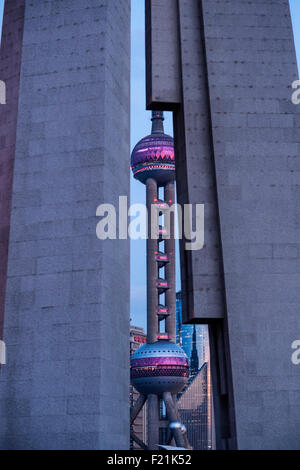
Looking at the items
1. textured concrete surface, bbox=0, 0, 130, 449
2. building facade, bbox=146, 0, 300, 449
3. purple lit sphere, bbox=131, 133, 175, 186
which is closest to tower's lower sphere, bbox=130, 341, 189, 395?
purple lit sphere, bbox=131, 133, 175, 186

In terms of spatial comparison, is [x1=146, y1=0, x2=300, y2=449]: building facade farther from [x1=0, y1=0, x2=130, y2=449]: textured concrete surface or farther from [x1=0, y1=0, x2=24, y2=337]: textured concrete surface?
[x1=0, y1=0, x2=24, y2=337]: textured concrete surface

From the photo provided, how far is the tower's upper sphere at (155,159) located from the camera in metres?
156

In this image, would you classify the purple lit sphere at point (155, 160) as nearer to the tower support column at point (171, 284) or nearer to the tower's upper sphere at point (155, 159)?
the tower's upper sphere at point (155, 159)

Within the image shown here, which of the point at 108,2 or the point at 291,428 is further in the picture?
the point at 108,2

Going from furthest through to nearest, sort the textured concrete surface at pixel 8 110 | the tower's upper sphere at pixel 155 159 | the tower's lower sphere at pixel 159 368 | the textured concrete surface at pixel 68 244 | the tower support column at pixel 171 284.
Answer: the tower's upper sphere at pixel 155 159 < the tower support column at pixel 171 284 < the tower's lower sphere at pixel 159 368 < the textured concrete surface at pixel 8 110 < the textured concrete surface at pixel 68 244

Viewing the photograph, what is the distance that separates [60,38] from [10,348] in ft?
50.5

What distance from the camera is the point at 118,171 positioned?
90.1ft

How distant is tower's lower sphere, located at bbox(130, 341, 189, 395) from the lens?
135m

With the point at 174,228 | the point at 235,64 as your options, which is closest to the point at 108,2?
the point at 235,64

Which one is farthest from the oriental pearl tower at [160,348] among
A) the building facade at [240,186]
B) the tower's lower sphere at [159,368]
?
the building facade at [240,186]

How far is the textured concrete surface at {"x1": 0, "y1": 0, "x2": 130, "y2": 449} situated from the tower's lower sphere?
112 meters

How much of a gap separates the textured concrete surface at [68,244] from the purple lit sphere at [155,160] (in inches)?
4972

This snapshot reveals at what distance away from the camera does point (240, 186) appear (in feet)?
88.8
